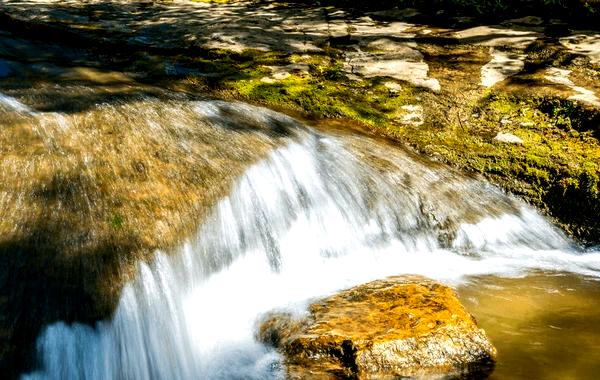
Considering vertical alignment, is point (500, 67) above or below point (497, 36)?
below

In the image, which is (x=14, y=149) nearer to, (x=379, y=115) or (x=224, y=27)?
(x=379, y=115)

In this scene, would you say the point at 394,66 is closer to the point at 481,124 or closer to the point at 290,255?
the point at 481,124

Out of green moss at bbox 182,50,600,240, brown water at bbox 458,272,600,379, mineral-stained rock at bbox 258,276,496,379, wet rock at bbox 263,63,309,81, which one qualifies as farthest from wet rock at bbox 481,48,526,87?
mineral-stained rock at bbox 258,276,496,379

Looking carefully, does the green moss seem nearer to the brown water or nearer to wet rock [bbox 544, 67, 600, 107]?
wet rock [bbox 544, 67, 600, 107]

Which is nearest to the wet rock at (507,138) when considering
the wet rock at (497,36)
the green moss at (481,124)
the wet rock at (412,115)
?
the green moss at (481,124)

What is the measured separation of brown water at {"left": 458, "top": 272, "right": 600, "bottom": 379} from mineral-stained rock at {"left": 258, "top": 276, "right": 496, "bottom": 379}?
232 millimetres

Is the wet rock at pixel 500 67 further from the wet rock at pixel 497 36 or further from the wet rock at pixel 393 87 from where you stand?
the wet rock at pixel 393 87

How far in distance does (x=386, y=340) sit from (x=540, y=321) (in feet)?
4.32

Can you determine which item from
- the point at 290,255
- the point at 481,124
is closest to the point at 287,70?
the point at 481,124

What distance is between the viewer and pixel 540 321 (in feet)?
11.8

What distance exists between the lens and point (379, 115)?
18.7 ft

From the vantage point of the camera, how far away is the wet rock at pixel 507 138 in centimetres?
520

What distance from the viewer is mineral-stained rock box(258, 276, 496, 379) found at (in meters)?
2.95

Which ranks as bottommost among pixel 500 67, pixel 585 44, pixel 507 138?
pixel 507 138
